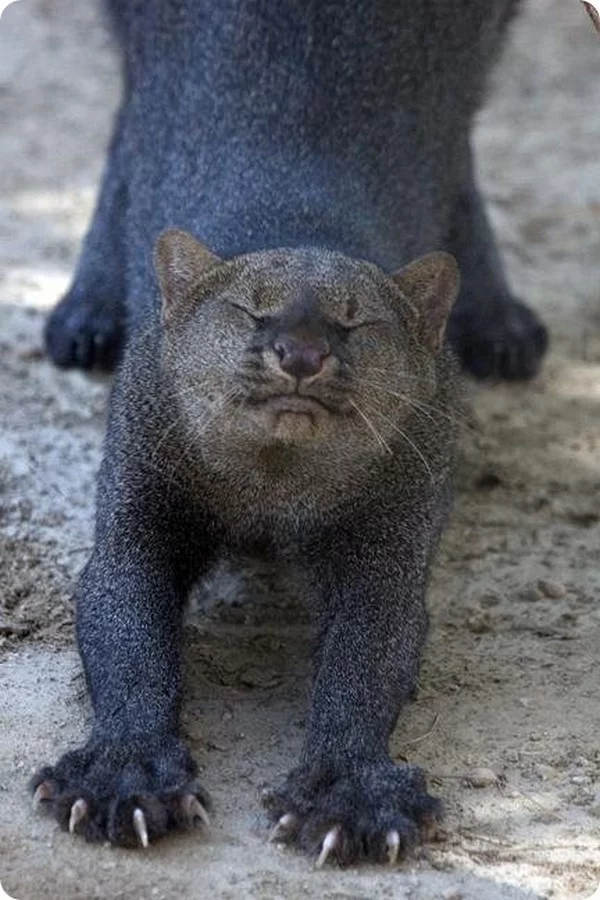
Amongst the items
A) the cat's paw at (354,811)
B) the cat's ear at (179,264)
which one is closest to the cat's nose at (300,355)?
the cat's ear at (179,264)

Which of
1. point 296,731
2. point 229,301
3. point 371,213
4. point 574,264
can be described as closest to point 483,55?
point 371,213

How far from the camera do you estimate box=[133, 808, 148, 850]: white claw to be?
4340 millimetres

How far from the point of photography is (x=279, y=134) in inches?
245

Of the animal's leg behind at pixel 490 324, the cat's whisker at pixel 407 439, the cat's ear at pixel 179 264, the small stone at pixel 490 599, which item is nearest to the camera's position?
the cat's whisker at pixel 407 439

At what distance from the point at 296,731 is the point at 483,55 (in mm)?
3080

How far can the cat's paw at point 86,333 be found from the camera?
7082 mm

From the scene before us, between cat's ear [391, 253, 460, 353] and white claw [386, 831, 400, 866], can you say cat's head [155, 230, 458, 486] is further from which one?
white claw [386, 831, 400, 866]

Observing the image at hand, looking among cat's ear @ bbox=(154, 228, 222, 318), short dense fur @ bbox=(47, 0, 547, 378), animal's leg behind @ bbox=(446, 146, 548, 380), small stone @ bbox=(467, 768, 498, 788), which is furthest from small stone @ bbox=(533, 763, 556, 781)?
animal's leg behind @ bbox=(446, 146, 548, 380)

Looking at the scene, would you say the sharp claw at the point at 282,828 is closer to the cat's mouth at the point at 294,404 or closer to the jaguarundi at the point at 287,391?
the jaguarundi at the point at 287,391

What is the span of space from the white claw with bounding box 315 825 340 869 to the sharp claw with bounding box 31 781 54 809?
642 mm

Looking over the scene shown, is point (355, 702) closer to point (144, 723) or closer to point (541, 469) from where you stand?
point (144, 723)

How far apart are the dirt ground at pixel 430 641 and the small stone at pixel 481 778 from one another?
0.01 m

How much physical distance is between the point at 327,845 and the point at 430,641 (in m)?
1.31

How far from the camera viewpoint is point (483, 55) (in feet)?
23.2
